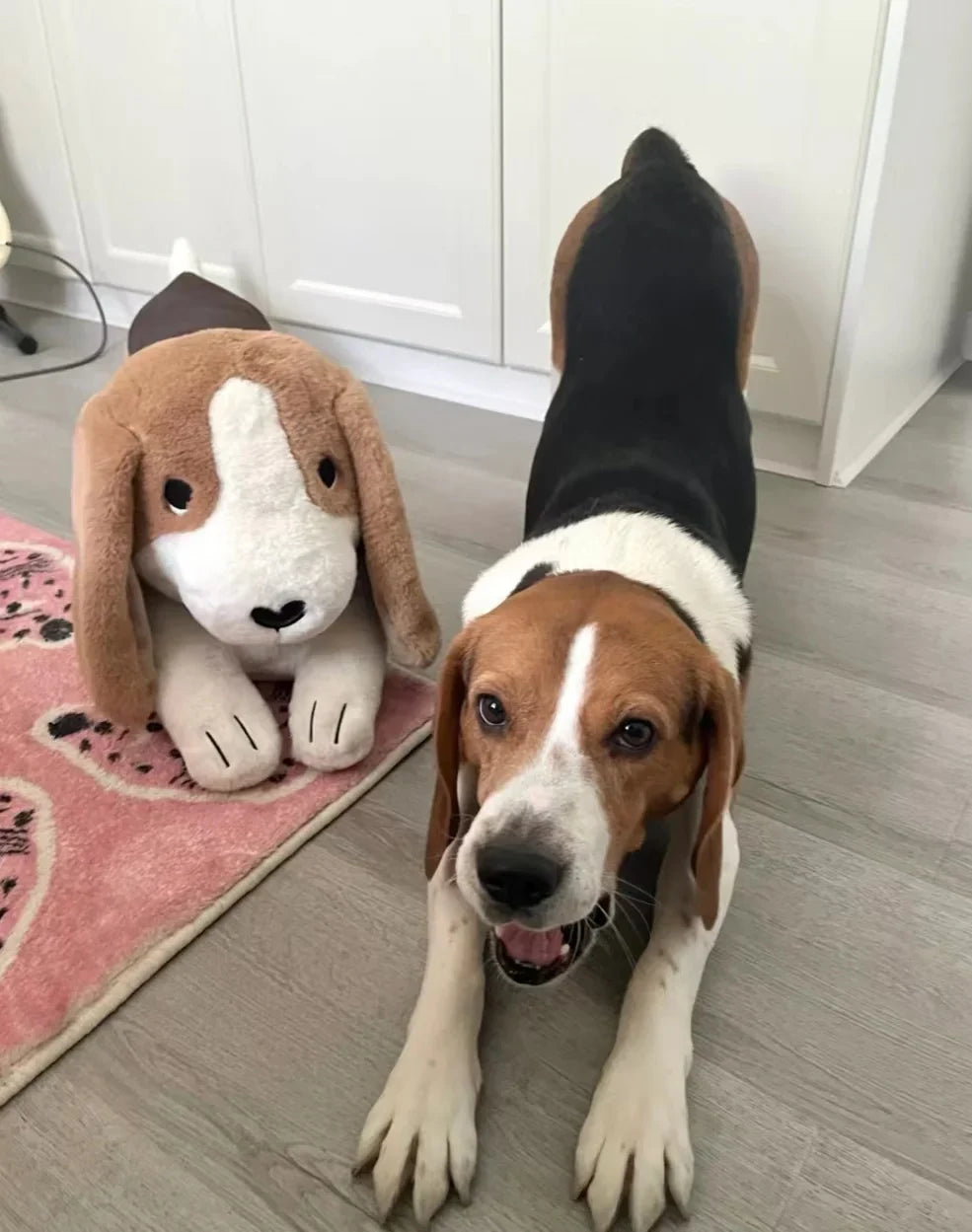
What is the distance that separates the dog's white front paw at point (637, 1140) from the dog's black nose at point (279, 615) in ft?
2.31

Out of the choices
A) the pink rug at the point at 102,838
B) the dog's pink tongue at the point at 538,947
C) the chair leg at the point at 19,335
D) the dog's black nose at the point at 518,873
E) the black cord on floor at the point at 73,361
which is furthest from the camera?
the chair leg at the point at 19,335

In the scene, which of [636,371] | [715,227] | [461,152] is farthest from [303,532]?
[461,152]

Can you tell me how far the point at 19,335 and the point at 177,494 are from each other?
6.96 feet

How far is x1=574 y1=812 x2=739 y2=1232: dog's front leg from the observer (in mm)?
948

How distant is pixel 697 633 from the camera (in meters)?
1.18

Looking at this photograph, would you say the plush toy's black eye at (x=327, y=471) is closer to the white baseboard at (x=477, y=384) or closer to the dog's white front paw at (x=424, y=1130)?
the dog's white front paw at (x=424, y=1130)

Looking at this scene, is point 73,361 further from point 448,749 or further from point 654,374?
point 448,749

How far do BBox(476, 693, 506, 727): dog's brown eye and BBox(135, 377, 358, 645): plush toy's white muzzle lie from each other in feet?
1.43

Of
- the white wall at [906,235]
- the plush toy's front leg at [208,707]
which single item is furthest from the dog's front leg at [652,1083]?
the white wall at [906,235]

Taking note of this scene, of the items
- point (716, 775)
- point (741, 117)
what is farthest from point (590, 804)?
point (741, 117)

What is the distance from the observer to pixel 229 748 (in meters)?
1.42

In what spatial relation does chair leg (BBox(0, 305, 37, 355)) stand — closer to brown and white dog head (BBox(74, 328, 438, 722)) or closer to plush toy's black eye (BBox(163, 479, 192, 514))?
brown and white dog head (BBox(74, 328, 438, 722))

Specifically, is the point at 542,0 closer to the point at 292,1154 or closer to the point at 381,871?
the point at 381,871

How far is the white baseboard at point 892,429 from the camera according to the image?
2352 millimetres
